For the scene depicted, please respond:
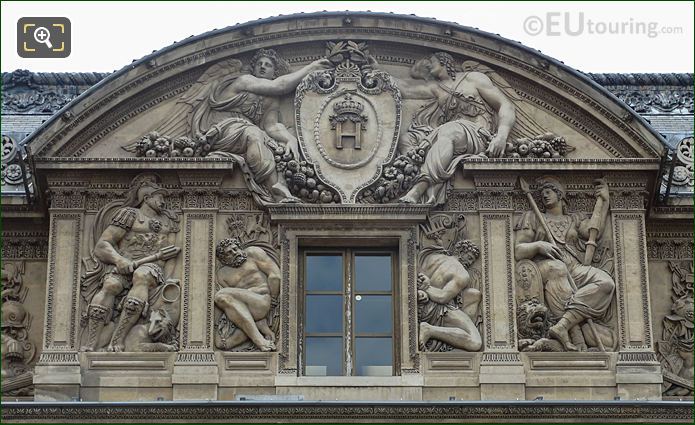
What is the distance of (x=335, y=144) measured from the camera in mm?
25141

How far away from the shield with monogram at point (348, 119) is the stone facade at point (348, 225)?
0.10 ft

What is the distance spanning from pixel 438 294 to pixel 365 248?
4.48 ft

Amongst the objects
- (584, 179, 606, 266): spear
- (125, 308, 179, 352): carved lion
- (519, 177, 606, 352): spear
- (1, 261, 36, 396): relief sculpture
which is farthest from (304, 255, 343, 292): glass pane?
(1, 261, 36, 396): relief sculpture

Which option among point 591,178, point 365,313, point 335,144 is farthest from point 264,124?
point 591,178

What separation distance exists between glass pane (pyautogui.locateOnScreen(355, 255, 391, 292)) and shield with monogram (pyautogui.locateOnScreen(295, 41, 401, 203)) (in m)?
0.91

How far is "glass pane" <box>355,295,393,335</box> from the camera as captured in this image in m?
24.5

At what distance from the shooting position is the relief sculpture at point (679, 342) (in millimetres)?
24297

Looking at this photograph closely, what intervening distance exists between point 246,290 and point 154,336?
1.39 m

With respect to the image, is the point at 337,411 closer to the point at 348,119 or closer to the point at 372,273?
the point at 372,273

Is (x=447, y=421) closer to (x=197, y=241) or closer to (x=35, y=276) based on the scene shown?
(x=197, y=241)

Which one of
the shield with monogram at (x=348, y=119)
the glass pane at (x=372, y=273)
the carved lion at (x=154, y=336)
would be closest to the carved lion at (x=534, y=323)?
the glass pane at (x=372, y=273)

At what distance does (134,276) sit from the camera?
2430 centimetres

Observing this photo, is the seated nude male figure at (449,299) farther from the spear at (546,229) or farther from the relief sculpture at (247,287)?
the relief sculpture at (247,287)

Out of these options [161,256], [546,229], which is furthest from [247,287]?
[546,229]
